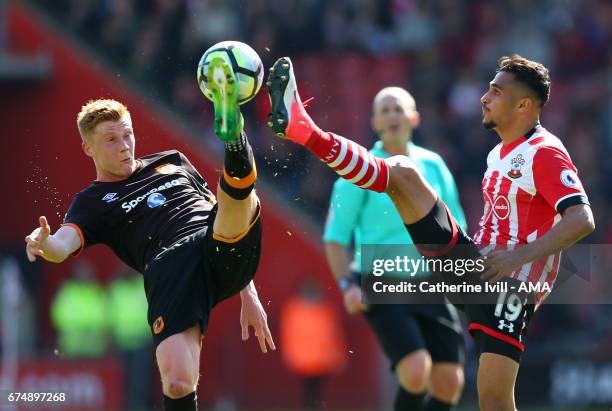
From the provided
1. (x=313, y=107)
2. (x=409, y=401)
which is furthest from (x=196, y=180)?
(x=313, y=107)

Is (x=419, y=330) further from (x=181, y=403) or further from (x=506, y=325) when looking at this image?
(x=181, y=403)

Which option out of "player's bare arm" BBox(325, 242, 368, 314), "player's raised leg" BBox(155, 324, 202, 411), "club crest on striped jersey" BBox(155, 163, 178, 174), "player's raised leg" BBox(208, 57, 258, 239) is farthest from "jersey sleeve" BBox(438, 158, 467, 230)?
"player's raised leg" BBox(155, 324, 202, 411)

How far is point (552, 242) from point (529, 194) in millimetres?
421

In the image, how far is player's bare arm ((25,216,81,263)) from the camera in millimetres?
6488

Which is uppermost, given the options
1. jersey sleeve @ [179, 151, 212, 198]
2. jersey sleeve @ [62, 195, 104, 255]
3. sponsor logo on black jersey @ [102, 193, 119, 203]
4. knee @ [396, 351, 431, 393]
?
jersey sleeve @ [179, 151, 212, 198]

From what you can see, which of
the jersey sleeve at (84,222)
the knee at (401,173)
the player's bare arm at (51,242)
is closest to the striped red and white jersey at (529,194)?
the knee at (401,173)

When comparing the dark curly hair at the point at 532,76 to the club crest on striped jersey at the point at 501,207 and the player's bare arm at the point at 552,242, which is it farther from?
the player's bare arm at the point at 552,242

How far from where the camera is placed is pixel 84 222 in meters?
6.83

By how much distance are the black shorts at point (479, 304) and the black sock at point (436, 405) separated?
1.83 metres

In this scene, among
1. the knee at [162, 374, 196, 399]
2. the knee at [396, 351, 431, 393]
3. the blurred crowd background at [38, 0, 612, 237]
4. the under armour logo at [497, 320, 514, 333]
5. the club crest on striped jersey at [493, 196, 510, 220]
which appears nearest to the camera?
the knee at [162, 374, 196, 399]

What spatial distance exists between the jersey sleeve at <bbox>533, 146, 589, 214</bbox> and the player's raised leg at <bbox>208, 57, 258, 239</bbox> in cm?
158

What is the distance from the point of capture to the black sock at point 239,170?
6156 millimetres

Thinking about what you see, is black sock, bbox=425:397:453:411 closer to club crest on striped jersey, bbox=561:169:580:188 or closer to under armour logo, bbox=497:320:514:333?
under armour logo, bbox=497:320:514:333

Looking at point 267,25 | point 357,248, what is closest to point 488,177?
point 357,248
